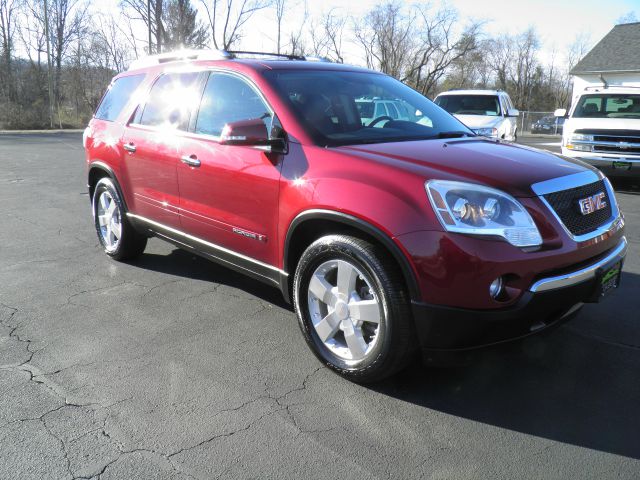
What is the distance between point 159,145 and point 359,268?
227 cm

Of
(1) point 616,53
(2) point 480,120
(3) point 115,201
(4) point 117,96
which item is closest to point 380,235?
(3) point 115,201

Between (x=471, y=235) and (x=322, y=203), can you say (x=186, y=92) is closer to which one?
(x=322, y=203)

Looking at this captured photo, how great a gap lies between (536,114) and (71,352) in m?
40.2

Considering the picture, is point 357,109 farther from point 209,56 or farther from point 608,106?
point 608,106

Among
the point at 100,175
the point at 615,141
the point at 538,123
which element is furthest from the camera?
the point at 538,123

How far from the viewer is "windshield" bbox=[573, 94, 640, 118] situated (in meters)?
10.4

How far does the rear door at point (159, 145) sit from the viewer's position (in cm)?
427

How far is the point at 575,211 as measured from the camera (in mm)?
2951

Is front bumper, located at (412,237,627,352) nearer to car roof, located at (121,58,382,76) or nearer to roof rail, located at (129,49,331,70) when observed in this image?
car roof, located at (121,58,382,76)

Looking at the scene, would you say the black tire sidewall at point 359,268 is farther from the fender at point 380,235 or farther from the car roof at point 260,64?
the car roof at point 260,64

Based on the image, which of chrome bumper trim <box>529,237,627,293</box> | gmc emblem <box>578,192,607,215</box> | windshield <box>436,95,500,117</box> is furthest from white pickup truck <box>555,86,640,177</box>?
chrome bumper trim <box>529,237,627,293</box>

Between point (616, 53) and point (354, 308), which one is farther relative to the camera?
point (616, 53)

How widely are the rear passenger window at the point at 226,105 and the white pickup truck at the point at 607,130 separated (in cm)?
817

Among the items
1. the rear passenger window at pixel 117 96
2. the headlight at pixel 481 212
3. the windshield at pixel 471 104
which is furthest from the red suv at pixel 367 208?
the windshield at pixel 471 104
